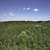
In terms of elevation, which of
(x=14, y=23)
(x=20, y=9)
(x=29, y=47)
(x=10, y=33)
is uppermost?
(x=20, y=9)

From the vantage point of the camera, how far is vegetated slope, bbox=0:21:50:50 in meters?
0.97

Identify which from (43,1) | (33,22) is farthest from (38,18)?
(43,1)

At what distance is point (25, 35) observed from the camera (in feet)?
3.28

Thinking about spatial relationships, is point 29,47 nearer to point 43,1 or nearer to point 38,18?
point 38,18

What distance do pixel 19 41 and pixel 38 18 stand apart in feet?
1.00

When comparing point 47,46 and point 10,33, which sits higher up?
point 10,33

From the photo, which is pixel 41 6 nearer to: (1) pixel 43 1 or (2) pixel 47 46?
(1) pixel 43 1

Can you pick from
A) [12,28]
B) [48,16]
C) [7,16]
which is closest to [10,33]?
[12,28]

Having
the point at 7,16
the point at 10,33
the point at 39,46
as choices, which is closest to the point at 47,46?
the point at 39,46

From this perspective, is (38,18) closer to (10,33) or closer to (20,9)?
(20,9)

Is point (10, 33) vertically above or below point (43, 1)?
below

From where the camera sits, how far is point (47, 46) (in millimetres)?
988

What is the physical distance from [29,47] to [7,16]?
0.39 meters

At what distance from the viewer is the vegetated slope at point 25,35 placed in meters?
0.97
